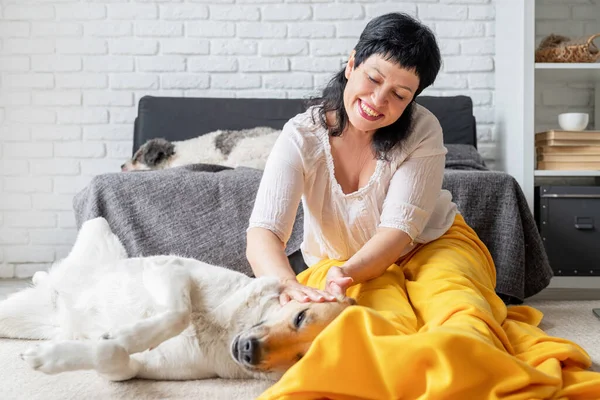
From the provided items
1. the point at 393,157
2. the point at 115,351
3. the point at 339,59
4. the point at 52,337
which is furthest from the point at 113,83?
the point at 115,351

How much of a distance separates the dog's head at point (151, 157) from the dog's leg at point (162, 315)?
159cm

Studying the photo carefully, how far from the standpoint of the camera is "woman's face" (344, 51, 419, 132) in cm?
148

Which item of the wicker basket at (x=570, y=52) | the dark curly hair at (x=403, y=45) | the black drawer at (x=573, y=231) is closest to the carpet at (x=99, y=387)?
the dark curly hair at (x=403, y=45)

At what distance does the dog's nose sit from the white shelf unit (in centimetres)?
202

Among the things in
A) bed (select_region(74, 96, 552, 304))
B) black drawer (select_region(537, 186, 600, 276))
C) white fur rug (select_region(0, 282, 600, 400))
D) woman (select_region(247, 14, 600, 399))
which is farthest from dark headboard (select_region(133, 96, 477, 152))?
white fur rug (select_region(0, 282, 600, 400))

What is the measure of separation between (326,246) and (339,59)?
6.55ft

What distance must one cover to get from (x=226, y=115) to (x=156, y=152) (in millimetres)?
491

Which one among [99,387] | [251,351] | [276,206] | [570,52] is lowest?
[99,387]

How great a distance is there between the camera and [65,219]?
3.45 m

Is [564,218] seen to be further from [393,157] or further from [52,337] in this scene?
[52,337]

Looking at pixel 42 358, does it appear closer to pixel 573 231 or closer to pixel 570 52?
pixel 573 231

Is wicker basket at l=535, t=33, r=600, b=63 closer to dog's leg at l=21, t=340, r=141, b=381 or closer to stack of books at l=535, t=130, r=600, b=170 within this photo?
stack of books at l=535, t=130, r=600, b=170

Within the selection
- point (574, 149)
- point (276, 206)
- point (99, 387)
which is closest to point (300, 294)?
point (276, 206)

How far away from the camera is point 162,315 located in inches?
49.6
